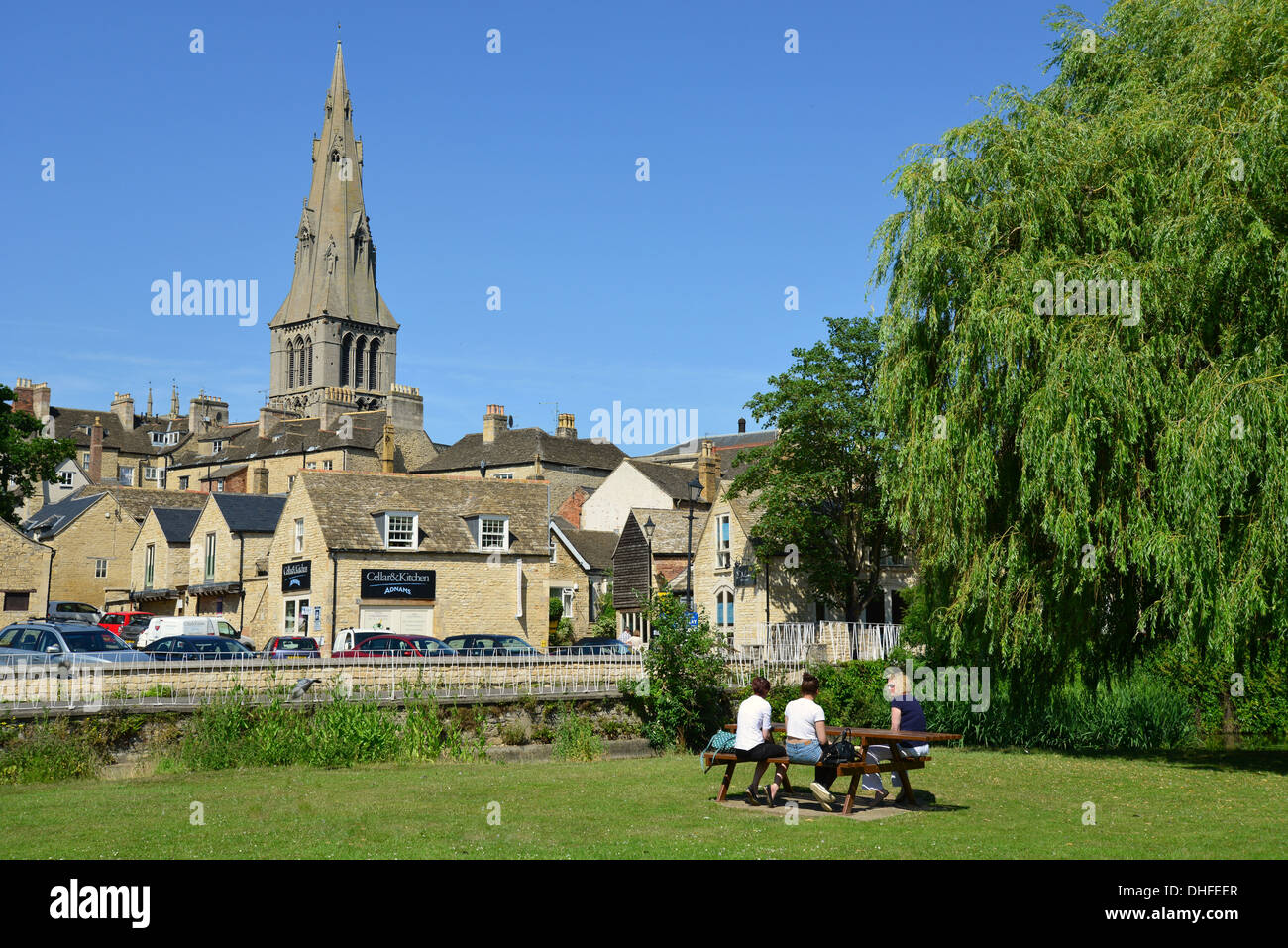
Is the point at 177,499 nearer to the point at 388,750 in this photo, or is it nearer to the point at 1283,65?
the point at 388,750

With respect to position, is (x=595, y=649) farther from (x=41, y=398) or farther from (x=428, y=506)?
(x=41, y=398)

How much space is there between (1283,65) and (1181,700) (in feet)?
39.8

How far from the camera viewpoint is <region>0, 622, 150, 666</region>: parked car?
2519cm

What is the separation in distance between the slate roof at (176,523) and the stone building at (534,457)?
32.2m

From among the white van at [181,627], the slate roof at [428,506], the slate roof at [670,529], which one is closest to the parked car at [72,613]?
the white van at [181,627]

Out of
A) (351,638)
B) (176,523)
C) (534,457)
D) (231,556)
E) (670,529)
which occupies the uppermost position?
(534,457)

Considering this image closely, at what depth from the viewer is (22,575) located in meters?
49.8

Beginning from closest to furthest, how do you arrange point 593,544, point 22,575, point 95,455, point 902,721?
point 902,721, point 22,575, point 593,544, point 95,455

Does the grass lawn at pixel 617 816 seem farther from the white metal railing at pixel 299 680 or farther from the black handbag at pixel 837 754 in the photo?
the white metal railing at pixel 299 680

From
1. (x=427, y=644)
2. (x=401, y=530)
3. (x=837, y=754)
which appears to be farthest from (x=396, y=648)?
(x=837, y=754)

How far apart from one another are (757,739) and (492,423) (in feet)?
280

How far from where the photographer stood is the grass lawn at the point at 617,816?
11039 mm

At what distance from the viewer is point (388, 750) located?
21.7 metres

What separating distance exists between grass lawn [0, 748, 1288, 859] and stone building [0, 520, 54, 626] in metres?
35.7
